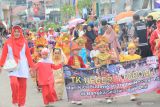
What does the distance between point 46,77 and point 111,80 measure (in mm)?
1390

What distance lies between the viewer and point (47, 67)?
1014 cm

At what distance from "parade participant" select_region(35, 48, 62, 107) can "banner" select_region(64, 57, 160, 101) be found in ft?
1.58

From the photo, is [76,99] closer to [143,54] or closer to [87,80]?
[87,80]

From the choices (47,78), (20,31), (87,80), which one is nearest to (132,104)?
(87,80)

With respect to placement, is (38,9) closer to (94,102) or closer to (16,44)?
(94,102)

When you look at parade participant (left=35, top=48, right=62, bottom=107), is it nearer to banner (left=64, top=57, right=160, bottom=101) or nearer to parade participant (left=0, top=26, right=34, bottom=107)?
banner (left=64, top=57, right=160, bottom=101)

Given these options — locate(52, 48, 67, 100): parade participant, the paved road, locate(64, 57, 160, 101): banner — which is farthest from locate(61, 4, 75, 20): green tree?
locate(64, 57, 160, 101): banner

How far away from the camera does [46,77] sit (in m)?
10.1

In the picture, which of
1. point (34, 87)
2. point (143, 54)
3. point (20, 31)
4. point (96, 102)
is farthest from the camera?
point (34, 87)

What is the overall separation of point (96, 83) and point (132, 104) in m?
0.82

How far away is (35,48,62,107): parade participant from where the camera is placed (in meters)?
9.94

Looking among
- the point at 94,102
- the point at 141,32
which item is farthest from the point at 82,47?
the point at 94,102

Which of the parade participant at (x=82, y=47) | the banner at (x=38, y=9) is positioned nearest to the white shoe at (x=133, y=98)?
the parade participant at (x=82, y=47)

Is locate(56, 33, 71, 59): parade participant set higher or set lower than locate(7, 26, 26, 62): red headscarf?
lower
